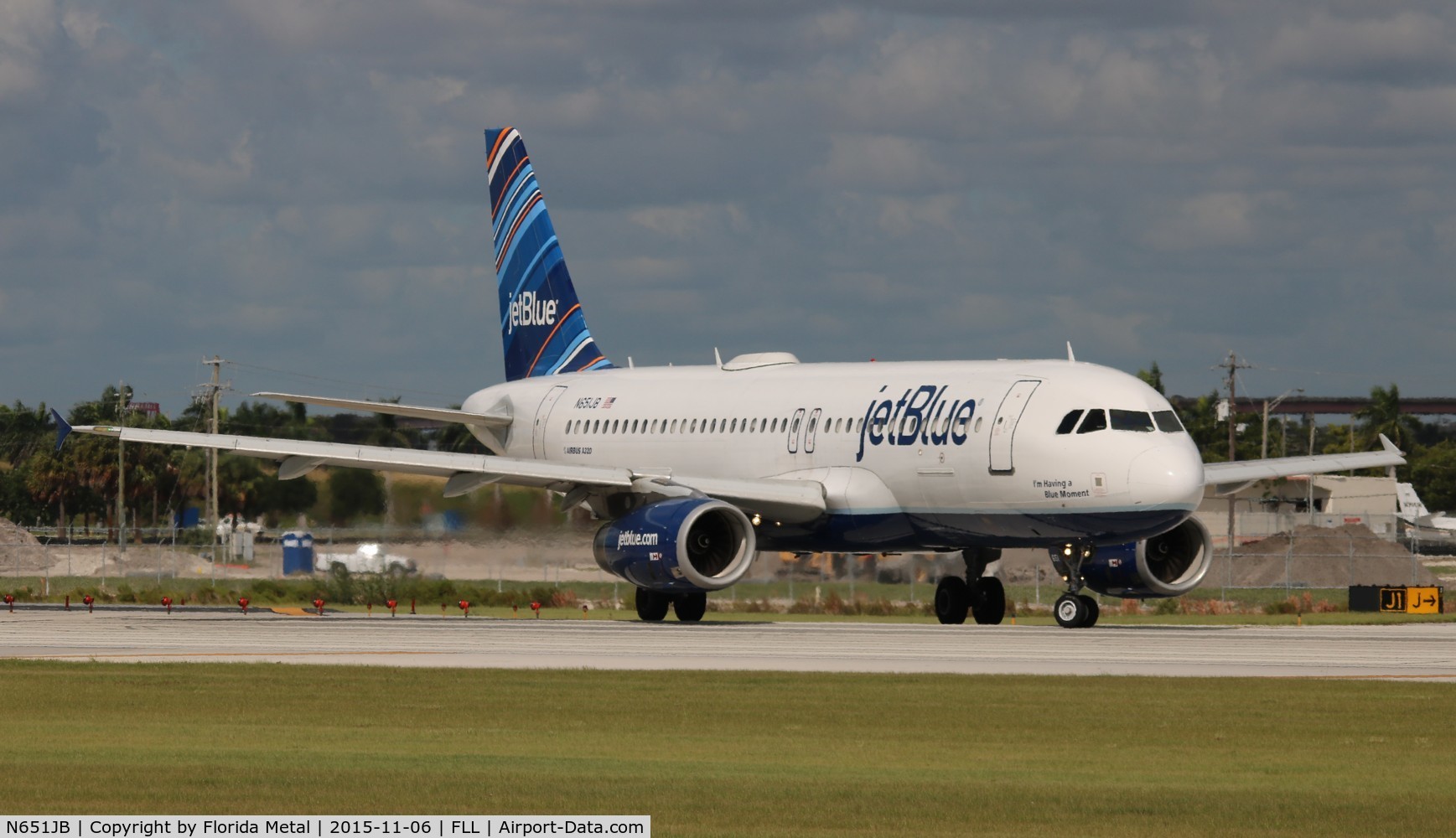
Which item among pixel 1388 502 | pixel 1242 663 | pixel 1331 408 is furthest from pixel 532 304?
pixel 1331 408

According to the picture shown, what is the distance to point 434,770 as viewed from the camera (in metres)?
15.3

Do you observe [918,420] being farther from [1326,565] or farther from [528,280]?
[1326,565]

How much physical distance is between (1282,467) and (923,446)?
8014 mm

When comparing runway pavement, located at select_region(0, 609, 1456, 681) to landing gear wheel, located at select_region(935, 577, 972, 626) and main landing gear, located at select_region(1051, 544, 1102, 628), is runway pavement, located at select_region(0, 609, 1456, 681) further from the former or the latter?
landing gear wheel, located at select_region(935, 577, 972, 626)

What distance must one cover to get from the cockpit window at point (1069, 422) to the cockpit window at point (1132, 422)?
56 cm

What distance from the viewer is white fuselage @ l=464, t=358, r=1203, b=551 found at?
3453 centimetres

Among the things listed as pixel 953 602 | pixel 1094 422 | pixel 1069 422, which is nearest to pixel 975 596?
pixel 953 602

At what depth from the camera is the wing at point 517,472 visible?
38000 mm

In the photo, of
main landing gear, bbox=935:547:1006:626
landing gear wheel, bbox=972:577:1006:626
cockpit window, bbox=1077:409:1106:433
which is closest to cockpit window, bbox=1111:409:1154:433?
cockpit window, bbox=1077:409:1106:433

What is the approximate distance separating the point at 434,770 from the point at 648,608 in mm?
24659

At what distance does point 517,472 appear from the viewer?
38.3 meters

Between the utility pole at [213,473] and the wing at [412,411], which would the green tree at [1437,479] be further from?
the wing at [412,411]

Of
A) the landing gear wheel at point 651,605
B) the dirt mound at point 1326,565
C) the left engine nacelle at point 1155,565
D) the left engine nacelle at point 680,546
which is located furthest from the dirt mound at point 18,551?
the left engine nacelle at point 1155,565

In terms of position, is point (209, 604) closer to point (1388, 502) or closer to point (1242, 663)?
point (1242, 663)
